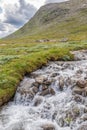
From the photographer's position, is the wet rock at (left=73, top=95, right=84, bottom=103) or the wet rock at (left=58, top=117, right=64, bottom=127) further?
the wet rock at (left=73, top=95, right=84, bottom=103)

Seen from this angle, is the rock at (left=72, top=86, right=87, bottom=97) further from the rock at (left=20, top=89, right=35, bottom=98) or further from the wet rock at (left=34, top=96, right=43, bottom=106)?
the rock at (left=20, top=89, right=35, bottom=98)

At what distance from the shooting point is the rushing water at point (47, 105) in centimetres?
1950

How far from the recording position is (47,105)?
22.1m

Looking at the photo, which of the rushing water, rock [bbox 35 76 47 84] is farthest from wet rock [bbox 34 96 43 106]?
rock [bbox 35 76 47 84]

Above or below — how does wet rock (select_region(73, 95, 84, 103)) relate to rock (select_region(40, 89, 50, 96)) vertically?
below

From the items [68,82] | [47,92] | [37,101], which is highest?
[68,82]

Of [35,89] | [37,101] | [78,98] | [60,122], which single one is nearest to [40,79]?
[35,89]

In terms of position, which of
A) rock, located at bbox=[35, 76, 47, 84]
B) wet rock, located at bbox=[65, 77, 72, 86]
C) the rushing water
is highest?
rock, located at bbox=[35, 76, 47, 84]

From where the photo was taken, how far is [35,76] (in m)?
27.7

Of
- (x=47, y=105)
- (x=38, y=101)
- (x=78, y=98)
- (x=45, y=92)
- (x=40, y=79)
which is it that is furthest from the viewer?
(x=40, y=79)

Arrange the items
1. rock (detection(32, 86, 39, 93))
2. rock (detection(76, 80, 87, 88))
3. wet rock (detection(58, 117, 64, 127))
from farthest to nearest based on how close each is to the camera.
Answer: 1. rock (detection(32, 86, 39, 93))
2. rock (detection(76, 80, 87, 88))
3. wet rock (detection(58, 117, 64, 127))

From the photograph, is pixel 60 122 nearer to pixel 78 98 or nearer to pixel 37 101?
pixel 78 98

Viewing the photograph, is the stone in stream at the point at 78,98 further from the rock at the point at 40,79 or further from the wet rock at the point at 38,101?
the rock at the point at 40,79

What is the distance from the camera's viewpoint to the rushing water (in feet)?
64.0
